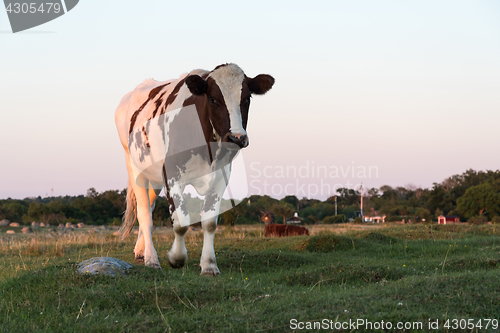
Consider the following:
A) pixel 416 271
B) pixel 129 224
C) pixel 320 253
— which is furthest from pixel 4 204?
pixel 416 271

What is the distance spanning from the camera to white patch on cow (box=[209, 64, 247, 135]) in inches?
271

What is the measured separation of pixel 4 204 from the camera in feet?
150

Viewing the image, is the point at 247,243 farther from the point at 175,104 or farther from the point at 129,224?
the point at 175,104

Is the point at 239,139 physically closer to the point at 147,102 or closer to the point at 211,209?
the point at 211,209

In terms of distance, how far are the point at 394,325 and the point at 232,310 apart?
1.75 meters

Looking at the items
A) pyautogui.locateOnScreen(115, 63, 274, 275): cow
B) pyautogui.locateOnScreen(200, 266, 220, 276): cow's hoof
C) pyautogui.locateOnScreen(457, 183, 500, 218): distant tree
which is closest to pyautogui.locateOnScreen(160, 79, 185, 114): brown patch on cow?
pyautogui.locateOnScreen(115, 63, 274, 275): cow

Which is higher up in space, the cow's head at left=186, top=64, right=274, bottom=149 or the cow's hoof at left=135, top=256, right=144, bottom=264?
the cow's head at left=186, top=64, right=274, bottom=149

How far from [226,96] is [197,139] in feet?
3.04

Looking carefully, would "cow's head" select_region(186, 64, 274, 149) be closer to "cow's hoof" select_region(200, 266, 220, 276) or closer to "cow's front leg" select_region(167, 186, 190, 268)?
"cow's front leg" select_region(167, 186, 190, 268)

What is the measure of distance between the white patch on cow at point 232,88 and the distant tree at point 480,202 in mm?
50106

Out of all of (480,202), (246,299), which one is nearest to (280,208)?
(480,202)

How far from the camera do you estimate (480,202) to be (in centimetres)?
5238


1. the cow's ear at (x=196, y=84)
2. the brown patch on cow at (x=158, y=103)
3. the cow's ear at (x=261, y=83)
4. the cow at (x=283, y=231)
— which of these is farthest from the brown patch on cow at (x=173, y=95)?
the cow at (x=283, y=231)

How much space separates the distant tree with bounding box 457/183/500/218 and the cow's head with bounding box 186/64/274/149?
1971 inches
